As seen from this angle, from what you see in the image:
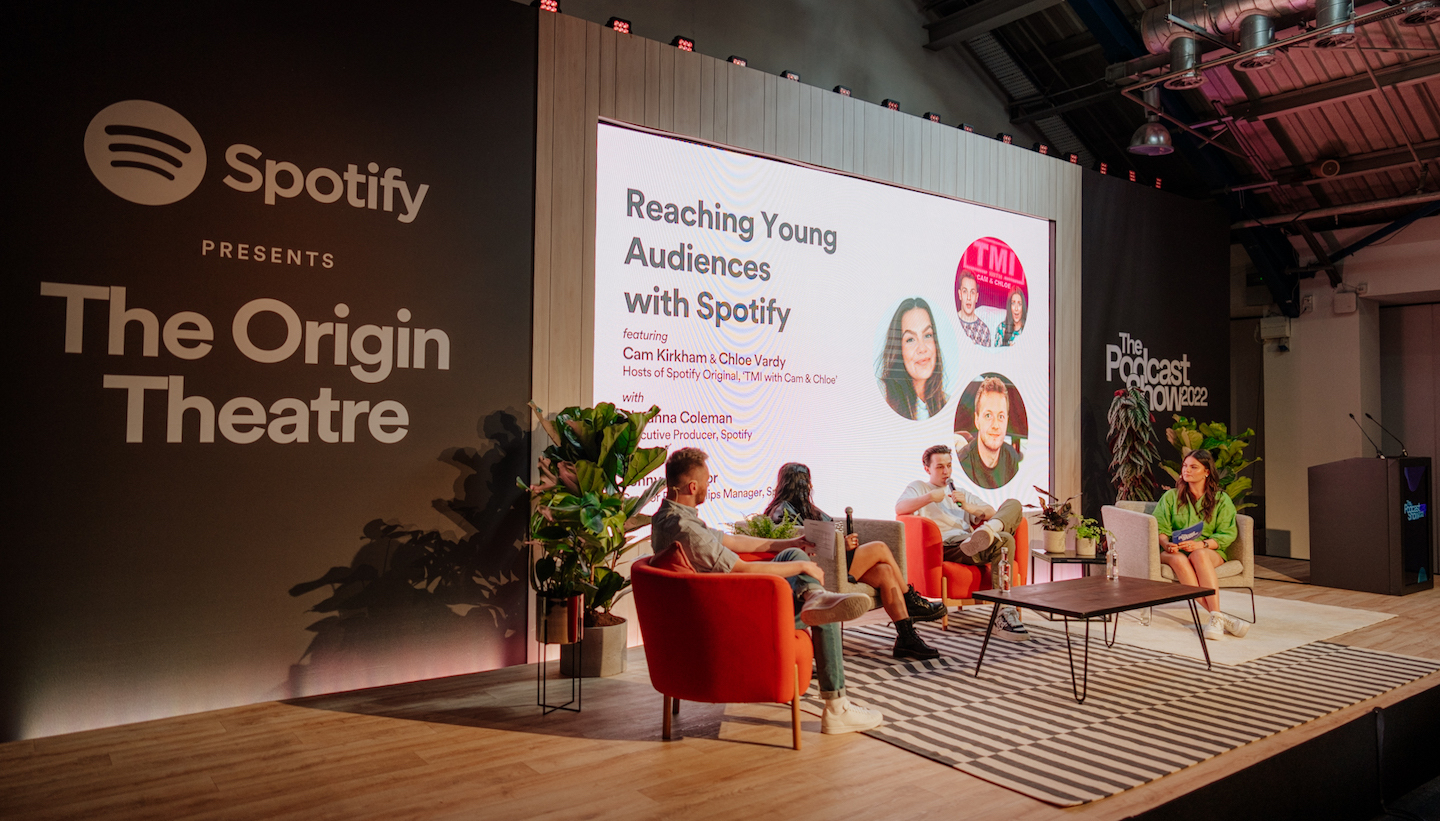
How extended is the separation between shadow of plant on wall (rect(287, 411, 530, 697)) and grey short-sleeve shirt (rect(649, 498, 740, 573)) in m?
1.52

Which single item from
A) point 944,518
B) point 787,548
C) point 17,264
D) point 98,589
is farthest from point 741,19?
point 98,589

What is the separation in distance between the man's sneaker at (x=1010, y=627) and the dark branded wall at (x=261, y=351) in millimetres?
2897

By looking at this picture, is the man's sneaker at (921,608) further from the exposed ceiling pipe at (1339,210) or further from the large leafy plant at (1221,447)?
the exposed ceiling pipe at (1339,210)

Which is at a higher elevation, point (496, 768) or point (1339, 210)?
point (1339, 210)

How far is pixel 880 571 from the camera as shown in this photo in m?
4.64

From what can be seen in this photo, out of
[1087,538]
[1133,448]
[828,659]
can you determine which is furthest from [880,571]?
[1133,448]

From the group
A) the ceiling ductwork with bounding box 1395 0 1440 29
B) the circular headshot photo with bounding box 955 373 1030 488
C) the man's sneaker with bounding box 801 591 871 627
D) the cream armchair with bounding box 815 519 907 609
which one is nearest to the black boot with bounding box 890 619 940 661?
the cream armchair with bounding box 815 519 907 609

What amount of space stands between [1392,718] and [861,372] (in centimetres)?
353

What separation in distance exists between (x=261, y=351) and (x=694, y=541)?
7.40 ft

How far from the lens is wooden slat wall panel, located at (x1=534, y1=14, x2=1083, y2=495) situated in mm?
4941

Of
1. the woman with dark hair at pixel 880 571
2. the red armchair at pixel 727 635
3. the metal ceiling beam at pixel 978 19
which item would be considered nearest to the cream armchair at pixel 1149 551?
the woman with dark hair at pixel 880 571

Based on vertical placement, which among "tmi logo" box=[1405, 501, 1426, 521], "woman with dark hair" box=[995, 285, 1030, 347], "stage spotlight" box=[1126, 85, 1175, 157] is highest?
"stage spotlight" box=[1126, 85, 1175, 157]

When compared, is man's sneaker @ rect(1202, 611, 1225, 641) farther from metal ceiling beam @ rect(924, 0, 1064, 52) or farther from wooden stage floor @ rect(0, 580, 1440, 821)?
metal ceiling beam @ rect(924, 0, 1064, 52)

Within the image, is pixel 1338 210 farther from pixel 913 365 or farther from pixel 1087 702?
pixel 1087 702
